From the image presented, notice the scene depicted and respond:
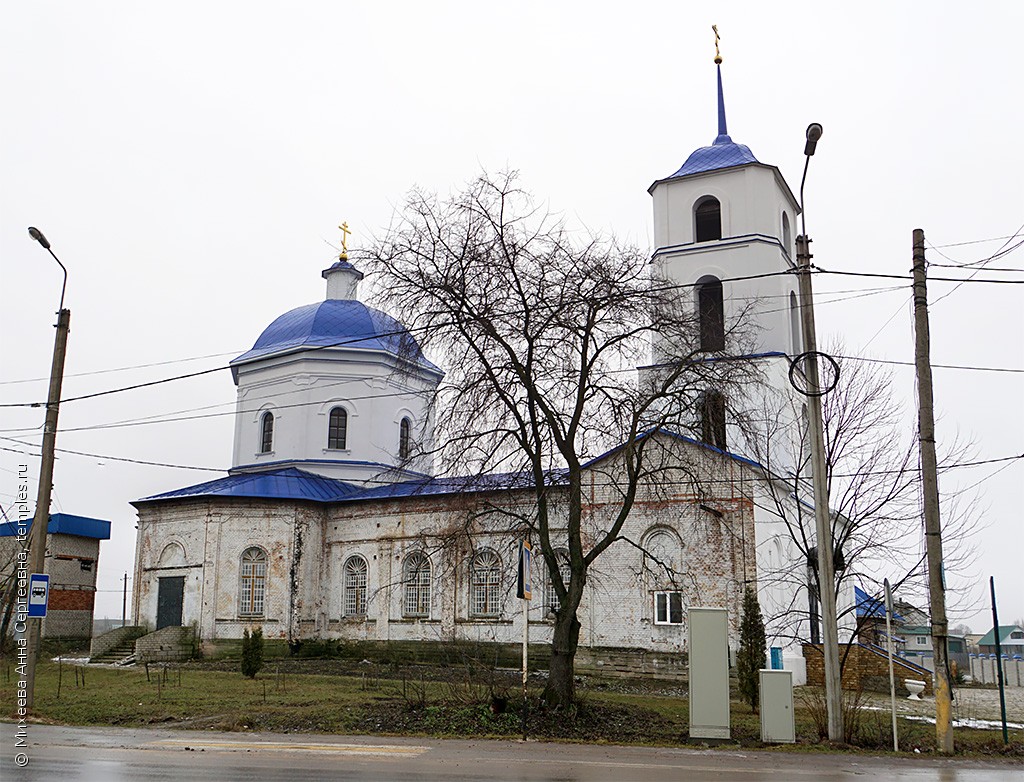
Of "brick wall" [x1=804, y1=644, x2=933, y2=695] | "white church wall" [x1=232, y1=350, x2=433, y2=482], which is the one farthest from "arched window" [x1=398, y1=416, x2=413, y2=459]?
"brick wall" [x1=804, y1=644, x2=933, y2=695]

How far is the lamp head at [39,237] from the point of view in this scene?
19344 mm

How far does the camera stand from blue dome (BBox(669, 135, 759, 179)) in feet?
102

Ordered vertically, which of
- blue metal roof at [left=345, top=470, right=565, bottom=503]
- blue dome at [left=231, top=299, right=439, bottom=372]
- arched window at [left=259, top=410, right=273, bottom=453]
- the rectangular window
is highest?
blue dome at [left=231, top=299, right=439, bottom=372]

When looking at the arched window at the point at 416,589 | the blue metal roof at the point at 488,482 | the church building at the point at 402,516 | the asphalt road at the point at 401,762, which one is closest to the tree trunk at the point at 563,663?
the asphalt road at the point at 401,762

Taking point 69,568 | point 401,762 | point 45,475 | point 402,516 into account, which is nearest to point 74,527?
point 69,568

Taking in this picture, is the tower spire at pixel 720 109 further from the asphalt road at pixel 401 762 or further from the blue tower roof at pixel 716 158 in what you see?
the asphalt road at pixel 401 762

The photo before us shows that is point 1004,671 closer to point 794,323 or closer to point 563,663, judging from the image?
point 794,323

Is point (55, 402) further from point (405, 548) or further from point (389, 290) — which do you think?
point (405, 548)

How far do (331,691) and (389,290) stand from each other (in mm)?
9959

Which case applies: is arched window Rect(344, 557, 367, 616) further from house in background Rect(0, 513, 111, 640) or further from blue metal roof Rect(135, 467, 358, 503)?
house in background Rect(0, 513, 111, 640)

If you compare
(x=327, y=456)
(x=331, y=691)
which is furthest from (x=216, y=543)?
(x=331, y=691)

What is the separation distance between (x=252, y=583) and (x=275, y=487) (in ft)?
11.4

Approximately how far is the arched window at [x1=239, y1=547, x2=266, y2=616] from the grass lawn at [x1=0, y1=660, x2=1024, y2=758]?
876cm

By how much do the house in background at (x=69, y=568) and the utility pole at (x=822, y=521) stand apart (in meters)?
31.1
